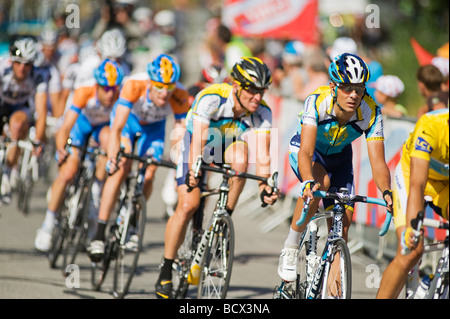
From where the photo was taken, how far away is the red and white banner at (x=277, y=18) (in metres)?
14.8

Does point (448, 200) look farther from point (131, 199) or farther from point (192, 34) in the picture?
point (192, 34)

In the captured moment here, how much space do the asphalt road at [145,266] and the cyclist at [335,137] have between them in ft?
6.16

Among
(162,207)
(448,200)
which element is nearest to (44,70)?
(162,207)

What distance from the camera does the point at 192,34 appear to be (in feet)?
130

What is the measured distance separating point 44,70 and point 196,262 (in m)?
4.11

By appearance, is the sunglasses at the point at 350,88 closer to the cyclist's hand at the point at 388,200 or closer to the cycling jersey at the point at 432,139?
the cycling jersey at the point at 432,139

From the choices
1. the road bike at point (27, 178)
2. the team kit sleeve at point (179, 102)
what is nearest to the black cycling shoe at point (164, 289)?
the team kit sleeve at point (179, 102)

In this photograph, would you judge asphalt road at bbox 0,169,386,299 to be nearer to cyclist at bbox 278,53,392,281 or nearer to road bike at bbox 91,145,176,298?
road bike at bbox 91,145,176,298

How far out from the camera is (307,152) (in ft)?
17.7

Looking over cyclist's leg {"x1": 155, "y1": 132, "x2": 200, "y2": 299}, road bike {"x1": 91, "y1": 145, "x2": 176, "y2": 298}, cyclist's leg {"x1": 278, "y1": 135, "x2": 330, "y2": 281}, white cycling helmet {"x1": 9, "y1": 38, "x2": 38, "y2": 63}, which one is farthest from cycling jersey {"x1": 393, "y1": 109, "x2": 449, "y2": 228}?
white cycling helmet {"x1": 9, "y1": 38, "x2": 38, "y2": 63}

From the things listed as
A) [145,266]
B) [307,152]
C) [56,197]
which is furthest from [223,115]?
[56,197]

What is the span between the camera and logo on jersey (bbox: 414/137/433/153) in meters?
4.78

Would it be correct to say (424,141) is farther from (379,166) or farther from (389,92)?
(389,92)
